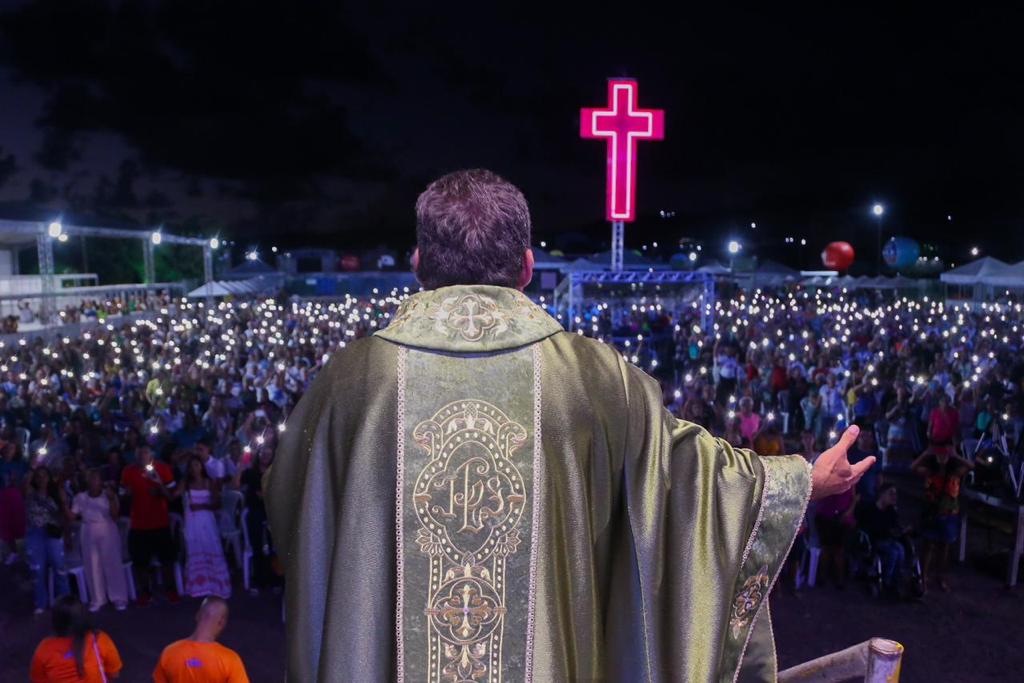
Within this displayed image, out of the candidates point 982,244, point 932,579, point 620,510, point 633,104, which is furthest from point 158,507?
point 982,244

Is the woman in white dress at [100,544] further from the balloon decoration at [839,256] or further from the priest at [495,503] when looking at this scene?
the balloon decoration at [839,256]

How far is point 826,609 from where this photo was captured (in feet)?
24.8

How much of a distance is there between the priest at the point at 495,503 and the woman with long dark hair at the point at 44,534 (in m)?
6.55

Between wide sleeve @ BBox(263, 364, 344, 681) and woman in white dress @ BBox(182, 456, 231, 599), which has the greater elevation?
wide sleeve @ BBox(263, 364, 344, 681)

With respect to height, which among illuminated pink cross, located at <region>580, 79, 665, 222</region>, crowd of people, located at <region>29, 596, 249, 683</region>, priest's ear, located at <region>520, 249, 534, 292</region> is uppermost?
illuminated pink cross, located at <region>580, 79, 665, 222</region>

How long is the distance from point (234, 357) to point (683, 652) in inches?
656

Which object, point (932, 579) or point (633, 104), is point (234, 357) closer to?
point (633, 104)

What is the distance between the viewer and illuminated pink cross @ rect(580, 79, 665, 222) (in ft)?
69.8

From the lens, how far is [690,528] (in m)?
2.16

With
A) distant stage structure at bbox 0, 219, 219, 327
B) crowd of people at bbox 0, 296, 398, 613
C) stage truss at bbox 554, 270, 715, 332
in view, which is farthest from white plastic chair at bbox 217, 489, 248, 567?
distant stage structure at bbox 0, 219, 219, 327

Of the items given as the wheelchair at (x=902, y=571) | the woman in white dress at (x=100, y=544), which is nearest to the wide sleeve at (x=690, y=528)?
the wheelchair at (x=902, y=571)

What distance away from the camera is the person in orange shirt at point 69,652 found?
4574mm

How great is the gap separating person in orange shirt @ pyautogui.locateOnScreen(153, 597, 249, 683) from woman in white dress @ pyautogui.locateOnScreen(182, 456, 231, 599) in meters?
3.58

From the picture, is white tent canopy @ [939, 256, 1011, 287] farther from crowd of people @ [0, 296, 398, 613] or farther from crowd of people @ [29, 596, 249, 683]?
crowd of people @ [29, 596, 249, 683]
